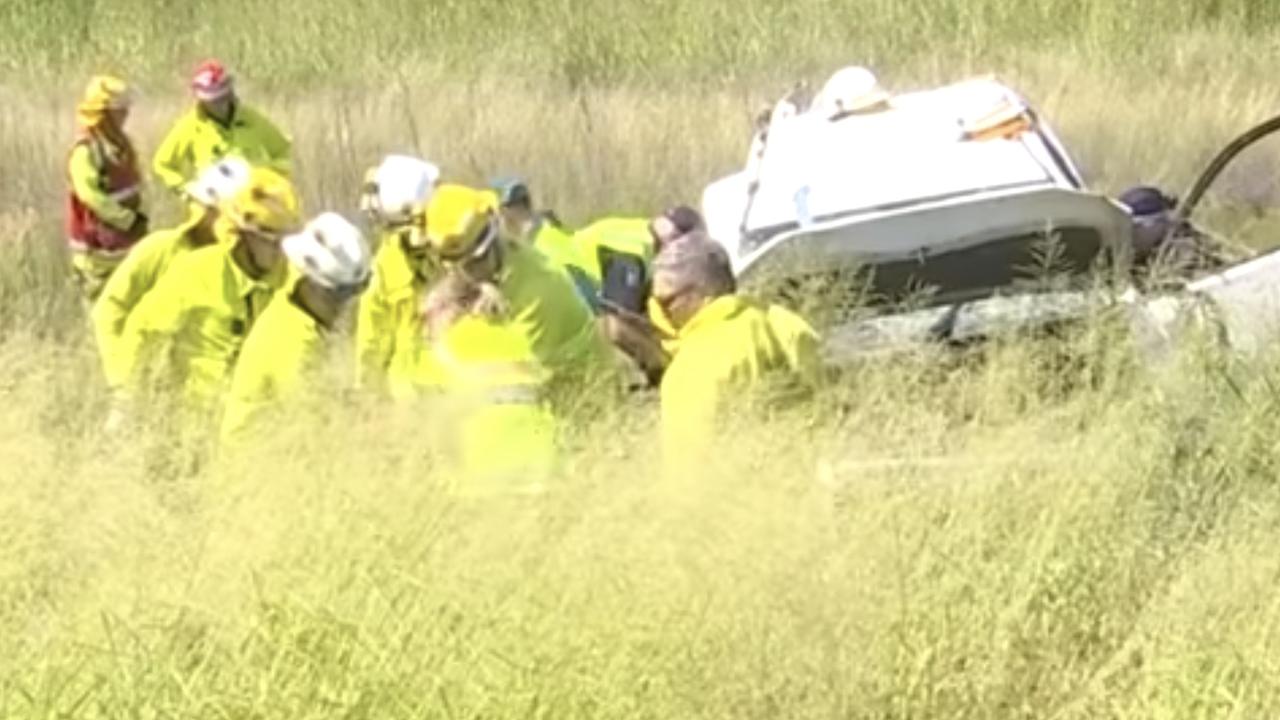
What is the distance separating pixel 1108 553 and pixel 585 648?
4.05 feet

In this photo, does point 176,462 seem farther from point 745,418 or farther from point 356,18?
point 356,18

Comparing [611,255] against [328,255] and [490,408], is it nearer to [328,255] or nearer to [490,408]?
[328,255]

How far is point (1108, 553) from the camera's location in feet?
20.7

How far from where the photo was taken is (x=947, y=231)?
888 centimetres

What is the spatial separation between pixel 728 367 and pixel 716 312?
8.2 inches

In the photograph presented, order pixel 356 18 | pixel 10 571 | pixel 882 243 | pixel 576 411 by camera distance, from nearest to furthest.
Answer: pixel 10 571 < pixel 576 411 < pixel 882 243 < pixel 356 18

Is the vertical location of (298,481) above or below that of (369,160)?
above

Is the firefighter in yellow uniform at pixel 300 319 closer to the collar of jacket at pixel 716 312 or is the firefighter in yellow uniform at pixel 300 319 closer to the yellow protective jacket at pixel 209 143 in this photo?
the collar of jacket at pixel 716 312

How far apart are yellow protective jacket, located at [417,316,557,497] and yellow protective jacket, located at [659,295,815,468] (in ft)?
1.07

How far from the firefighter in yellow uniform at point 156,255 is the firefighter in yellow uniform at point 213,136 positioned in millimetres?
3599

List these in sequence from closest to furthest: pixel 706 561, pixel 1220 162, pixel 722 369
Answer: pixel 706 561 → pixel 722 369 → pixel 1220 162

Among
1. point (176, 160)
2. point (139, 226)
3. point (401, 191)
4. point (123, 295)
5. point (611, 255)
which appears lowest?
point (139, 226)

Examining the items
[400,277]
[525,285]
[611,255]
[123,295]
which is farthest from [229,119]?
[525,285]

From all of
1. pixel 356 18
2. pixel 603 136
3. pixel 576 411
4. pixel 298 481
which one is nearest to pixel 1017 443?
pixel 576 411
